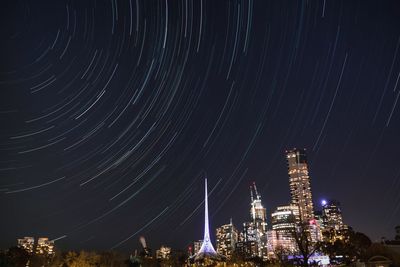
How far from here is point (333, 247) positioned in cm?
8388

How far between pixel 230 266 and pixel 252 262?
1469cm

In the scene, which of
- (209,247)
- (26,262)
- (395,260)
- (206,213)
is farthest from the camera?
(206,213)

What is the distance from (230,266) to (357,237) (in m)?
27.8

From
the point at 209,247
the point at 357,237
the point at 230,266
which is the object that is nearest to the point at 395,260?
the point at 357,237

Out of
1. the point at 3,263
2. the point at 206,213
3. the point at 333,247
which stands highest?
the point at 206,213

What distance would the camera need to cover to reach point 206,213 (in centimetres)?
15012

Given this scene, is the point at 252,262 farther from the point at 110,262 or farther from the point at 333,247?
the point at 110,262

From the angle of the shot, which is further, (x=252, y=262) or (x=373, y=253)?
(x=252, y=262)

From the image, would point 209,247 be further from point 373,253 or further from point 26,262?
point 373,253

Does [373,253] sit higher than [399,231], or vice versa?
[399,231]

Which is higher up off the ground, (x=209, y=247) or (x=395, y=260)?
(x=209, y=247)

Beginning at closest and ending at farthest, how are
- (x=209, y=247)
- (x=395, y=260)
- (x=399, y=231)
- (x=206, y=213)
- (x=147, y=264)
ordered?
(x=395, y=260)
(x=147, y=264)
(x=399, y=231)
(x=209, y=247)
(x=206, y=213)

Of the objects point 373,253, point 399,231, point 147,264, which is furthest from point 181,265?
point 373,253

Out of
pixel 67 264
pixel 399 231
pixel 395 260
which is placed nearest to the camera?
pixel 395 260
